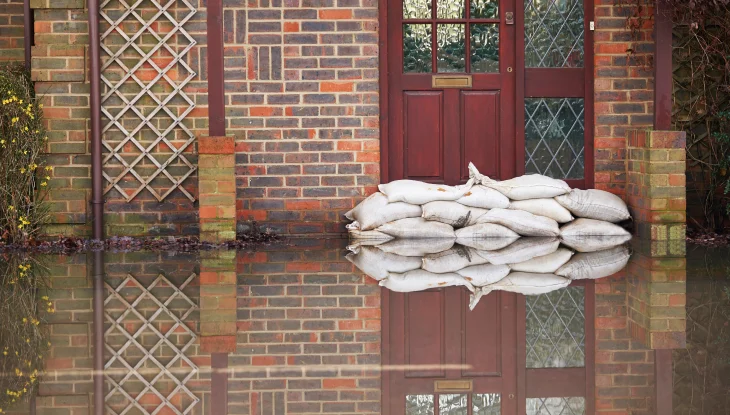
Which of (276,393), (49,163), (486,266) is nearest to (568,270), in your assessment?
(486,266)

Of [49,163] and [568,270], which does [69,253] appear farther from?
[568,270]

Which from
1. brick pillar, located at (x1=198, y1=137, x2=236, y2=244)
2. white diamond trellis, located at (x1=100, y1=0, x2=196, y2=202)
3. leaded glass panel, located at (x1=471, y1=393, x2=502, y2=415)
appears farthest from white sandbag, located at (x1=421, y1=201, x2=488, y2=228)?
leaded glass panel, located at (x1=471, y1=393, x2=502, y2=415)

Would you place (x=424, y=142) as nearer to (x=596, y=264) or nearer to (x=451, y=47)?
(x=451, y=47)

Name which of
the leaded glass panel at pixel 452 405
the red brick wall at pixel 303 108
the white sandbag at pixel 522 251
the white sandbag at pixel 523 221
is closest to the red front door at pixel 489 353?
the leaded glass panel at pixel 452 405

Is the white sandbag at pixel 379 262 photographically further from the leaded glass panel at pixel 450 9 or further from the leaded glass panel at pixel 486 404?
the leaded glass panel at pixel 486 404

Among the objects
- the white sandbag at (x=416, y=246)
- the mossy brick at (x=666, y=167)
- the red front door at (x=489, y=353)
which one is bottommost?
the red front door at (x=489, y=353)

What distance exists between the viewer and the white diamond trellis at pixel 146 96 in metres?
8.99

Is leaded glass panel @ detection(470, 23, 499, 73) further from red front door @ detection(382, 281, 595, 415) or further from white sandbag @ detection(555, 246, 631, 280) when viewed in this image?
red front door @ detection(382, 281, 595, 415)

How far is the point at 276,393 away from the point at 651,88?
6.02 metres

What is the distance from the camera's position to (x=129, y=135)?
905cm

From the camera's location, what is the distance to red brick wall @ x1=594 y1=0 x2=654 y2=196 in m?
9.34

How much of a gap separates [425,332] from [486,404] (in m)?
1.30

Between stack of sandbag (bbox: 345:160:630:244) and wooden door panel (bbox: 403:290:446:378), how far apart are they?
2.37 m

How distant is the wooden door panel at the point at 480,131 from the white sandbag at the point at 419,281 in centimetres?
255
